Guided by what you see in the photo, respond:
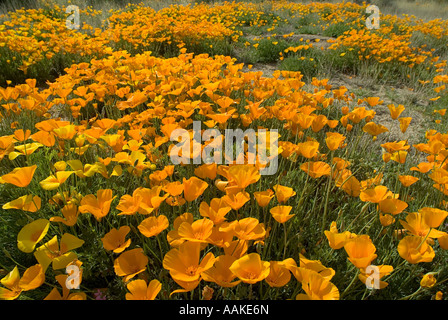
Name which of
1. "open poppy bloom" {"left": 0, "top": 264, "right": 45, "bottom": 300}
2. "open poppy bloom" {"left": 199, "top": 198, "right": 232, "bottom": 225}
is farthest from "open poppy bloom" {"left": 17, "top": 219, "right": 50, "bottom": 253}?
"open poppy bloom" {"left": 199, "top": 198, "right": 232, "bottom": 225}

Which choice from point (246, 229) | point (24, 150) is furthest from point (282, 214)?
point (24, 150)

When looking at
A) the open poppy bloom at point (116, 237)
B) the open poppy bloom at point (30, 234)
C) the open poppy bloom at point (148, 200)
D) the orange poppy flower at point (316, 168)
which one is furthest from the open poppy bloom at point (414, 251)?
the open poppy bloom at point (30, 234)

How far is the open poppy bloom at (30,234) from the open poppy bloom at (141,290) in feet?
1.47

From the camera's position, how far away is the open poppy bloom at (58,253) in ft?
→ 3.49

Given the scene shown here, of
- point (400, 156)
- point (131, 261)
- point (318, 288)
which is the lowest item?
point (131, 261)

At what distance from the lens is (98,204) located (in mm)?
1250

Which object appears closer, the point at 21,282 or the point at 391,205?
the point at 21,282

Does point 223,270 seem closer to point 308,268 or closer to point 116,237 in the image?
point 308,268

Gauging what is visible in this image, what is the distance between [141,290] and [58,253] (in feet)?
1.45

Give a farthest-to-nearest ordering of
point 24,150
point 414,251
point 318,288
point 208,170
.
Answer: point 24,150, point 208,170, point 414,251, point 318,288

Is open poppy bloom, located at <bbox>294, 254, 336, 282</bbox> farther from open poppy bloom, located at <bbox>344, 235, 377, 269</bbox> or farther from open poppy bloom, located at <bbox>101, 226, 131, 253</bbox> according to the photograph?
open poppy bloom, located at <bbox>101, 226, 131, 253</bbox>

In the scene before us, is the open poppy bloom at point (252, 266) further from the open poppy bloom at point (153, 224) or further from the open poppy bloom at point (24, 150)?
the open poppy bloom at point (24, 150)

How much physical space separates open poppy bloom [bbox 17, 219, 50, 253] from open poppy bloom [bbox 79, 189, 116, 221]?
16cm
